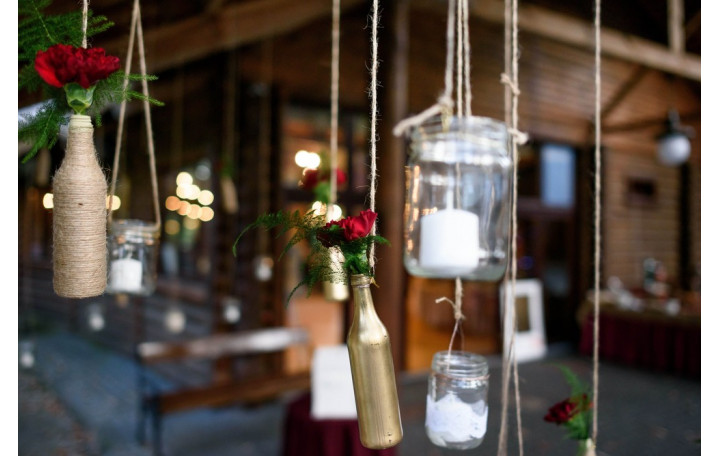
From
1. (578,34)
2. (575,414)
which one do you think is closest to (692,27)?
(578,34)

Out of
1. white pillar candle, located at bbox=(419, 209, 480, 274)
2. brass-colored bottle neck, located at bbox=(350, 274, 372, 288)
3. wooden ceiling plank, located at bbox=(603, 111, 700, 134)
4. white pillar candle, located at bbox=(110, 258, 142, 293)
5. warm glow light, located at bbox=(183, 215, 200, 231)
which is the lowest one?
white pillar candle, located at bbox=(110, 258, 142, 293)

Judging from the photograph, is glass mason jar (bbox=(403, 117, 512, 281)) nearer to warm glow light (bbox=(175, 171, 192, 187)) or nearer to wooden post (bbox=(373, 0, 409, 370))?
wooden post (bbox=(373, 0, 409, 370))

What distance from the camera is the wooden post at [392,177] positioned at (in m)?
3.66

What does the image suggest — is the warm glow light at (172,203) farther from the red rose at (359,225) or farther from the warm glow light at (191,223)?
the red rose at (359,225)

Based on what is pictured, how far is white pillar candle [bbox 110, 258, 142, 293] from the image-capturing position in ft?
4.47

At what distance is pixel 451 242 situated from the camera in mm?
844

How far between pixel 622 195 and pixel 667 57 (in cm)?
315

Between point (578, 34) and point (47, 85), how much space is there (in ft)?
16.8

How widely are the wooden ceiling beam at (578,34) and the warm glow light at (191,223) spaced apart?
3.71m

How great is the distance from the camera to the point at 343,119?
566 centimetres

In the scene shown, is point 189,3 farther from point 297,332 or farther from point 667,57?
point 667,57

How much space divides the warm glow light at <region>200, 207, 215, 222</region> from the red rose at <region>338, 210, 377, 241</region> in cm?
509

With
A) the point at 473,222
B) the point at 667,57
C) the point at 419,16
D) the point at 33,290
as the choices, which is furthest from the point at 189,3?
the point at 33,290

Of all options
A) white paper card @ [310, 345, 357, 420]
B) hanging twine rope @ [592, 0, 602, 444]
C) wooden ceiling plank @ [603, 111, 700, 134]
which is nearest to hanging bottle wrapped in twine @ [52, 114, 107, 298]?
hanging twine rope @ [592, 0, 602, 444]
